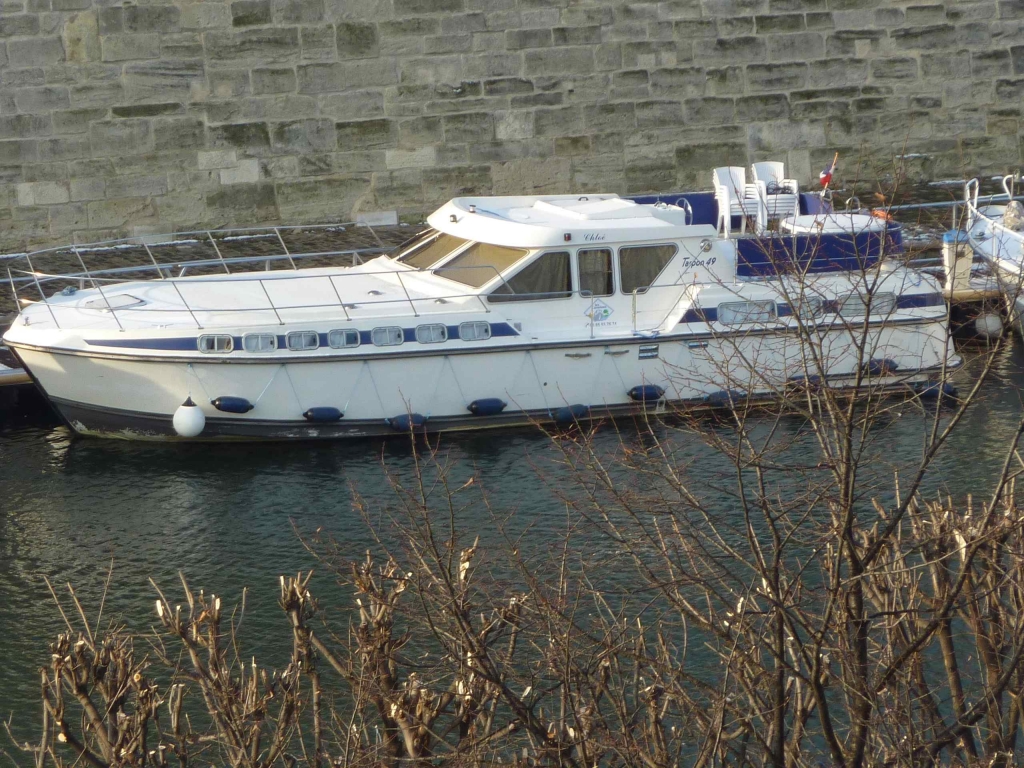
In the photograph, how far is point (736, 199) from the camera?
1375 cm

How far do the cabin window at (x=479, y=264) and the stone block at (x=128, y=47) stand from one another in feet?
20.1

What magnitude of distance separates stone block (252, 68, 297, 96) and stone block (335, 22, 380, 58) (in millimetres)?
697

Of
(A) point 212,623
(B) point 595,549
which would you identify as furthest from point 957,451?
(A) point 212,623

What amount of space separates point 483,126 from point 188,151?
3638 mm

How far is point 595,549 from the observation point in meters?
8.77

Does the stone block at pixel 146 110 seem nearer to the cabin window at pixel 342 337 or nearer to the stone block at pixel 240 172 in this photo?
the stone block at pixel 240 172

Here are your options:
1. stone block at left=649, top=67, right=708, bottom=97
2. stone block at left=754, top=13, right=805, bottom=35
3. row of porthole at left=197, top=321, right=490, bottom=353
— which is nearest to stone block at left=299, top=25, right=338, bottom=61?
stone block at left=649, top=67, right=708, bottom=97

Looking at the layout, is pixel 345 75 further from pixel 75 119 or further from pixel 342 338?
pixel 342 338

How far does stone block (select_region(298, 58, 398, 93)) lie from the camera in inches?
663

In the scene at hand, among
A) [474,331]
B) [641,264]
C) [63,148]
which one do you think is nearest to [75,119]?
[63,148]

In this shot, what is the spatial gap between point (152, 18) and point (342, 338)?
6.67 meters

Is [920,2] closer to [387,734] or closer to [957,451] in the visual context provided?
[957,451]

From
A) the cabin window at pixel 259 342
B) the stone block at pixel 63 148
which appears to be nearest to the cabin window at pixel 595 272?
the cabin window at pixel 259 342

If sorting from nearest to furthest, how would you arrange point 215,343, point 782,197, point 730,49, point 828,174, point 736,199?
point 828,174 → point 215,343 → point 782,197 → point 736,199 → point 730,49
